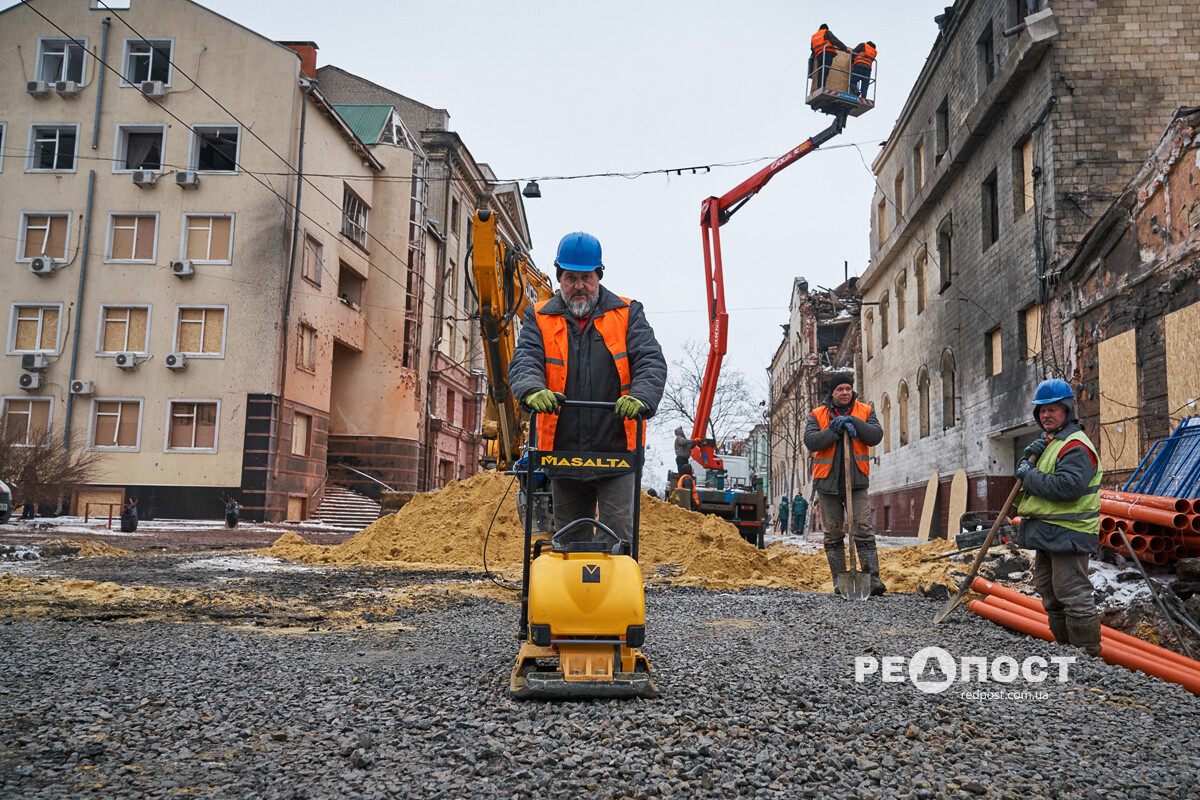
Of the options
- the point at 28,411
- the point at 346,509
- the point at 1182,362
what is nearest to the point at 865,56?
the point at 1182,362

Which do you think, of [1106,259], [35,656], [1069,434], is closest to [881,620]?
[1069,434]

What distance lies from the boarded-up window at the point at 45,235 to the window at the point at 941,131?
2493 cm

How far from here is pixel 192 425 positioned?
24.7 meters

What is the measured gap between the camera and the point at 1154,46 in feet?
49.3

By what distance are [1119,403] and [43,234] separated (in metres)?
28.0

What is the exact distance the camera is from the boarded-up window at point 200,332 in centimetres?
2500

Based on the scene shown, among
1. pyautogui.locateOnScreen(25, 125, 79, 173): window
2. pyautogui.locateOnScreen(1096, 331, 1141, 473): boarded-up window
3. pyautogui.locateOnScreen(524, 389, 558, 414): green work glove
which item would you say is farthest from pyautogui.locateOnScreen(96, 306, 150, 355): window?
pyautogui.locateOnScreen(524, 389, 558, 414): green work glove

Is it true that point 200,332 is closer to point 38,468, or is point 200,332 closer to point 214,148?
point 214,148

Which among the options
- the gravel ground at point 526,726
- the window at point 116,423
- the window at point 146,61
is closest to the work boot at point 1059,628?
the gravel ground at point 526,726

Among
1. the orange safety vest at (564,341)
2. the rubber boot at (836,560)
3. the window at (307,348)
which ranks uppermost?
the window at (307,348)

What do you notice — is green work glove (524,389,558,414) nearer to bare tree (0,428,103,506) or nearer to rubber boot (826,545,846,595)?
rubber boot (826,545,846,595)

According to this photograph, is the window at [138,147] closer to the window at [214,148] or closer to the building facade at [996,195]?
the window at [214,148]

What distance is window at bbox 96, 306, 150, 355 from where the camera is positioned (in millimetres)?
25141

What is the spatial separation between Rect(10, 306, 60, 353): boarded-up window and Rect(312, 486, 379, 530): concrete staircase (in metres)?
9.19
